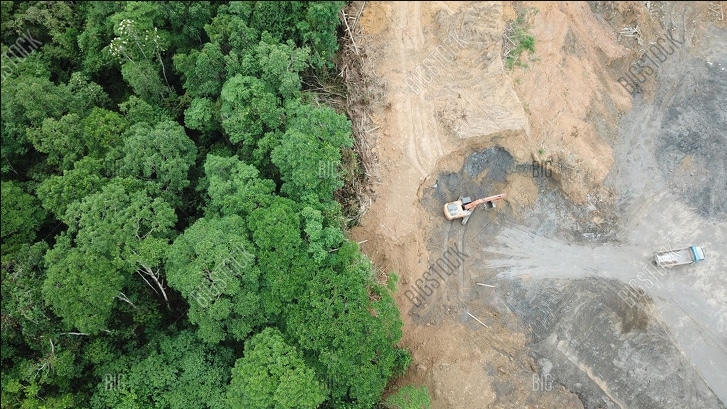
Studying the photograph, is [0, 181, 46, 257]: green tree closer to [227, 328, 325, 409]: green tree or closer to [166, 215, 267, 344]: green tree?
[166, 215, 267, 344]: green tree

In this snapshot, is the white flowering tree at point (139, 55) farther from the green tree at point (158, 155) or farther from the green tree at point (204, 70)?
the green tree at point (158, 155)

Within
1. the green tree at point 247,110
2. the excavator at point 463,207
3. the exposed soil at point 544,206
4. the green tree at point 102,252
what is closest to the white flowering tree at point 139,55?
the green tree at point 247,110

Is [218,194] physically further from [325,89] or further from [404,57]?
[404,57]

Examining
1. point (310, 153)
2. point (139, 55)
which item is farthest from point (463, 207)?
point (139, 55)

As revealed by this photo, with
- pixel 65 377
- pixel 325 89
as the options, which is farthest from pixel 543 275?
pixel 65 377

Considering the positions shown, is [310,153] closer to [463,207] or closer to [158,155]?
[158,155]

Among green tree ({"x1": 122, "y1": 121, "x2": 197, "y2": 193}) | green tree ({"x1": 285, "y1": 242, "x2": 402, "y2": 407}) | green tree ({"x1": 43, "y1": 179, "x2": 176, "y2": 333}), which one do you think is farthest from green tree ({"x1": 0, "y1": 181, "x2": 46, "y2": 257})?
green tree ({"x1": 285, "y1": 242, "x2": 402, "y2": 407})
